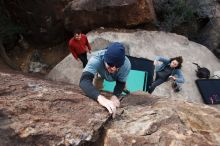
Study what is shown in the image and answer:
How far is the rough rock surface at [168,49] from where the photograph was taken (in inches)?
384

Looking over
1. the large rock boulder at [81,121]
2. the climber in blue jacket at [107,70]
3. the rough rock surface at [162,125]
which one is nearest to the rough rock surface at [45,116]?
the large rock boulder at [81,121]

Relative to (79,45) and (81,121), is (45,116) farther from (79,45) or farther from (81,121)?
(79,45)

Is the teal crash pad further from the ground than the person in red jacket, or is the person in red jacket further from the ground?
the person in red jacket

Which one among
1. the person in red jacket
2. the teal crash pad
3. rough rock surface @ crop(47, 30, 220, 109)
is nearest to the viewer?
the person in red jacket

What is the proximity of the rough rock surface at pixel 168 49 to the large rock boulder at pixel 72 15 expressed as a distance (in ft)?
1.29

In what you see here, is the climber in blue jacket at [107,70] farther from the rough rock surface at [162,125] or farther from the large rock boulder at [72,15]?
the large rock boulder at [72,15]

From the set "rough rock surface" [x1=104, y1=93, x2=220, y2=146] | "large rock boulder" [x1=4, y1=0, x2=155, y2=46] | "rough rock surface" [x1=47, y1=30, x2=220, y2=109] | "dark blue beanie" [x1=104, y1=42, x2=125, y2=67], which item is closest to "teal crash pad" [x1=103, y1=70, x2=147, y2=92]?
"rough rock surface" [x1=47, y1=30, x2=220, y2=109]

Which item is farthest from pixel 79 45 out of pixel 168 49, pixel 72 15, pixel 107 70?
pixel 107 70

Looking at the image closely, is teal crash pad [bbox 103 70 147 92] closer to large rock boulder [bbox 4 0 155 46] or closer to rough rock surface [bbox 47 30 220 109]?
rough rock surface [bbox 47 30 220 109]

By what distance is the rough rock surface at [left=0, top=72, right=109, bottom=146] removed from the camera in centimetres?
380

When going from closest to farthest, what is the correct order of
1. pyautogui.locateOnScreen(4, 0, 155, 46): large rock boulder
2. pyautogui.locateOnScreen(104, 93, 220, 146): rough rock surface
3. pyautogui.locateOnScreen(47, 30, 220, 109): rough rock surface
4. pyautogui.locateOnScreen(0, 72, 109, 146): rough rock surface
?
1. pyautogui.locateOnScreen(0, 72, 109, 146): rough rock surface
2. pyautogui.locateOnScreen(104, 93, 220, 146): rough rock surface
3. pyautogui.locateOnScreen(47, 30, 220, 109): rough rock surface
4. pyautogui.locateOnScreen(4, 0, 155, 46): large rock boulder

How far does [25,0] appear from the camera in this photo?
35.8 ft

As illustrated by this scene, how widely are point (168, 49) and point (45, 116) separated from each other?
7.07m

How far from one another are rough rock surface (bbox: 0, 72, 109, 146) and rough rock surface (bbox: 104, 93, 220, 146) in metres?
0.26
